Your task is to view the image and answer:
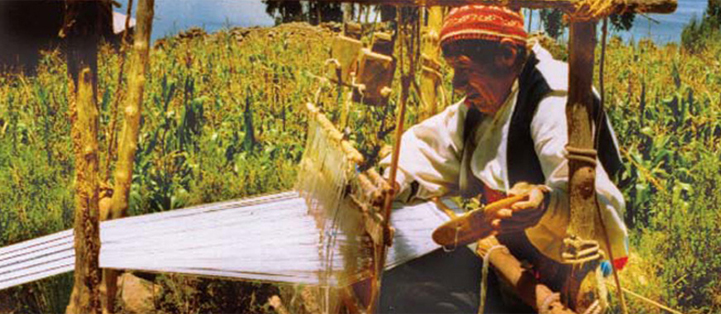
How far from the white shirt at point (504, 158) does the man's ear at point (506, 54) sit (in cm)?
6

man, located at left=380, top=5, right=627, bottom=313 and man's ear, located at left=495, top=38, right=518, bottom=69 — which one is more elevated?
man's ear, located at left=495, top=38, right=518, bottom=69

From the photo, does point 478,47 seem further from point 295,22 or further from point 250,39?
point 250,39

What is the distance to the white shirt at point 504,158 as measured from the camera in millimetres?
1480

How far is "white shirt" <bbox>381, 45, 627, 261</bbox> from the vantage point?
1.48 m

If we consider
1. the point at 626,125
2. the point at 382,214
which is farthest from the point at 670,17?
the point at 382,214

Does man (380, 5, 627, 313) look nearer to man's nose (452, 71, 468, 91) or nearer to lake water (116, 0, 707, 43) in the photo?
man's nose (452, 71, 468, 91)

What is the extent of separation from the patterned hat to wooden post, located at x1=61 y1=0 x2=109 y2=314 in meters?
0.64

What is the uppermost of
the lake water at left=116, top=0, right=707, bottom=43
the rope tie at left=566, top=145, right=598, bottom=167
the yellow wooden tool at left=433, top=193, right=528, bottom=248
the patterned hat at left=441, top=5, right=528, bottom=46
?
the lake water at left=116, top=0, right=707, bottom=43

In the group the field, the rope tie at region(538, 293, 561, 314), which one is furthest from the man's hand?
the field

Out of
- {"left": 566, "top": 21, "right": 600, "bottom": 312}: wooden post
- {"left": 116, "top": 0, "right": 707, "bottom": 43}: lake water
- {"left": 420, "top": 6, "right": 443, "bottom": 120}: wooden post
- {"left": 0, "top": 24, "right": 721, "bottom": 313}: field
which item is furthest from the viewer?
{"left": 0, "top": 24, "right": 721, "bottom": 313}: field

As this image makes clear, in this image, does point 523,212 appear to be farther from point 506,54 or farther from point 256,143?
point 256,143

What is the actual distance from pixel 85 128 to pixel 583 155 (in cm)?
87

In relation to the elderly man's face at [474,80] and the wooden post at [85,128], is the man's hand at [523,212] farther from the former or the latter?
the wooden post at [85,128]

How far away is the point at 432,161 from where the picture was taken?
188 cm
